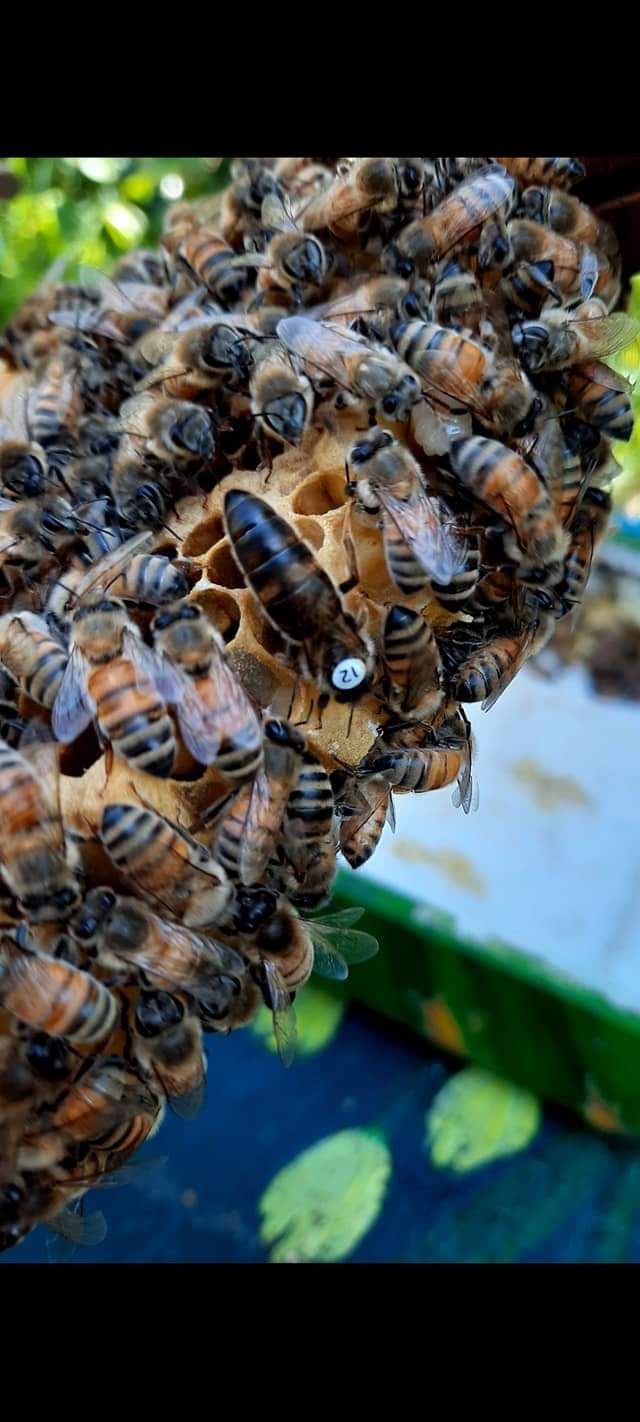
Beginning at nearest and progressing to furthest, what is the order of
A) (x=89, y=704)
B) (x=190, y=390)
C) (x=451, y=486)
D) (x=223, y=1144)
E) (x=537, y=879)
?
1. (x=89, y=704)
2. (x=451, y=486)
3. (x=190, y=390)
4. (x=223, y=1144)
5. (x=537, y=879)

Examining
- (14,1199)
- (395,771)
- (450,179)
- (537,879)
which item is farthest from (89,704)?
(537,879)

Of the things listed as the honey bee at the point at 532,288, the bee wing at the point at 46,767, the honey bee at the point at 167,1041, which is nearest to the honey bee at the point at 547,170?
the honey bee at the point at 532,288

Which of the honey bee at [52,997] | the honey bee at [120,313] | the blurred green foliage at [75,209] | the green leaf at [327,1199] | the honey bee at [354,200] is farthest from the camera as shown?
the blurred green foliage at [75,209]

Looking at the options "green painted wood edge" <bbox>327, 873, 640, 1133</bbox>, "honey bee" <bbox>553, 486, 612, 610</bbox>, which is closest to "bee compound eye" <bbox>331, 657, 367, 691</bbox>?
"honey bee" <bbox>553, 486, 612, 610</bbox>

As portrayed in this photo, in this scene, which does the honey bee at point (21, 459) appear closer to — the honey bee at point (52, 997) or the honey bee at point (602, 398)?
the honey bee at point (52, 997)

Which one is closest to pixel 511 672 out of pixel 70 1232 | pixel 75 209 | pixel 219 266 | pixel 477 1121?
pixel 219 266

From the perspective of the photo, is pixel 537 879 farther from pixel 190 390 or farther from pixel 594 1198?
pixel 190 390

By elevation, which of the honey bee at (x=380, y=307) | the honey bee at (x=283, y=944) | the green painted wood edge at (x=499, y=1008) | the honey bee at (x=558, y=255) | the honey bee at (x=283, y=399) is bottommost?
the green painted wood edge at (x=499, y=1008)
